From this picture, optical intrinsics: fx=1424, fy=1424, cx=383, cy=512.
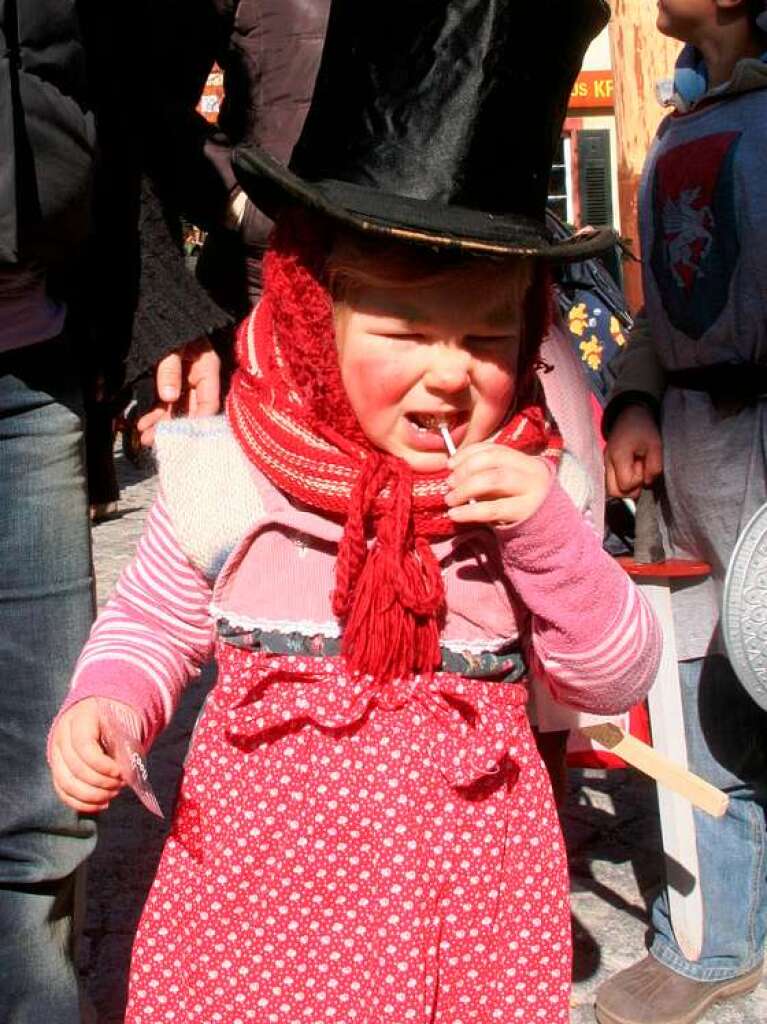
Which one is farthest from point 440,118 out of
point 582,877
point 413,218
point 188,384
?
point 582,877

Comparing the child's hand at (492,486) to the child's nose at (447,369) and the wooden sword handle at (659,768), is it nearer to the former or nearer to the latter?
the child's nose at (447,369)

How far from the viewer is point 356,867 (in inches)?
73.3

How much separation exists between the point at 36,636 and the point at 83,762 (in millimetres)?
460

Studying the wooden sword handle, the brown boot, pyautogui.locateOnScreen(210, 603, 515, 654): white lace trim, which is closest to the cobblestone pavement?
the brown boot

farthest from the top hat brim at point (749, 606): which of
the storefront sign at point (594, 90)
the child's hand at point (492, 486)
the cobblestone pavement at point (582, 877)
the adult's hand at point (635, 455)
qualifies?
the storefront sign at point (594, 90)

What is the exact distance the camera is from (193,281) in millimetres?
2422

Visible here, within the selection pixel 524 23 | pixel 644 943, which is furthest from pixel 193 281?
pixel 644 943

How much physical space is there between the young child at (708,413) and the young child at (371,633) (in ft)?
2.20

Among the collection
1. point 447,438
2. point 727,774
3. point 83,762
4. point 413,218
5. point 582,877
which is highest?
point 413,218

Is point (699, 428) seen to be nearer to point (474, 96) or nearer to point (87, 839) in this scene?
point (474, 96)

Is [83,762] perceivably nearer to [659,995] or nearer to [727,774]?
[727,774]

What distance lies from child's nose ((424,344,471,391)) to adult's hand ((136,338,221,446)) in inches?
30.3

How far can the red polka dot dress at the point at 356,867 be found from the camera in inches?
72.7

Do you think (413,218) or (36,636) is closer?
(413,218)
